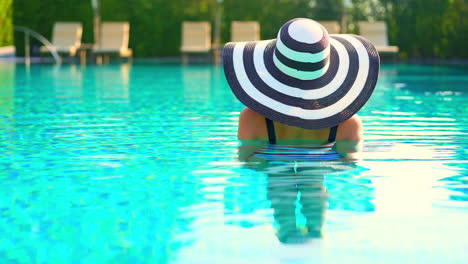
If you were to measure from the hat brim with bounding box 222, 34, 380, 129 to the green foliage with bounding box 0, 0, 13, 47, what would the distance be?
715 inches

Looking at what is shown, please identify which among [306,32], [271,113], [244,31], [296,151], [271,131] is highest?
[306,32]

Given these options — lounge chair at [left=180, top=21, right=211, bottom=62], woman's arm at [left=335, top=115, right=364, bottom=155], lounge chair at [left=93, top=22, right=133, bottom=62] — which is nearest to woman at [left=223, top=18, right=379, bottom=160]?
woman's arm at [left=335, top=115, right=364, bottom=155]

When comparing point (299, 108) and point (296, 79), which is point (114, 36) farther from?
point (299, 108)

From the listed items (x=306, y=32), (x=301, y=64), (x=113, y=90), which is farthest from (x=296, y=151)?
(x=113, y=90)

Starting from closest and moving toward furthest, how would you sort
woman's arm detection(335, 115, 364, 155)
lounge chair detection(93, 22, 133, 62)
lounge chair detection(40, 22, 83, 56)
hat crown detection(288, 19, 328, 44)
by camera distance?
1. hat crown detection(288, 19, 328, 44)
2. woman's arm detection(335, 115, 364, 155)
3. lounge chair detection(93, 22, 133, 62)
4. lounge chair detection(40, 22, 83, 56)

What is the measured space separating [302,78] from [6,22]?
18.7 metres

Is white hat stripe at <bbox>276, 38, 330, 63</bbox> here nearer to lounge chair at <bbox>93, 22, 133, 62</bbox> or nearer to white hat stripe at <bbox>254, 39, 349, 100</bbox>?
white hat stripe at <bbox>254, 39, 349, 100</bbox>

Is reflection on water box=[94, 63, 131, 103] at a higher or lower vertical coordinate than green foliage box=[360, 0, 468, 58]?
lower

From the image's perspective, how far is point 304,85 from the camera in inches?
167

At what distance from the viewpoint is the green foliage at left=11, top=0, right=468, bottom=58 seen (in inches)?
909

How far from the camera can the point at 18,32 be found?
23.5 m

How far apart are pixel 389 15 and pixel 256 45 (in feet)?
63.6

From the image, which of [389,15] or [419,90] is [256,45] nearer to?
[419,90]

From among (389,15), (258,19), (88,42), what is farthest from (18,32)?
(389,15)
